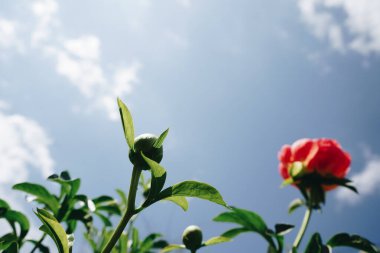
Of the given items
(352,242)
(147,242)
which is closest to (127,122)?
(352,242)

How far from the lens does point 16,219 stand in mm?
1428

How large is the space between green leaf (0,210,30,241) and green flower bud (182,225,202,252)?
0.66 m

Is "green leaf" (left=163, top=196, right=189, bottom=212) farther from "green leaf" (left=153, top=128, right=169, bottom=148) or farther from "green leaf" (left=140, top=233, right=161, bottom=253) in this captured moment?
"green leaf" (left=140, top=233, right=161, bottom=253)

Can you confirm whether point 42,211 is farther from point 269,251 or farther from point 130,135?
point 269,251

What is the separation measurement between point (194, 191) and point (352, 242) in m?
1.03

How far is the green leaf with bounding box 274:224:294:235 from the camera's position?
1506mm

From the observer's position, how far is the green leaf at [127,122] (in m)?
0.78

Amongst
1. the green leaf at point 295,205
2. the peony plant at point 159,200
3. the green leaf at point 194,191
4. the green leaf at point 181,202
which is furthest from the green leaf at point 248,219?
the green leaf at point 194,191

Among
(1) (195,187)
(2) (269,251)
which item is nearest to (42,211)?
(1) (195,187)

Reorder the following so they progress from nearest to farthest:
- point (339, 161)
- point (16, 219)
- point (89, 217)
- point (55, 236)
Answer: point (55, 236)
point (16, 219)
point (89, 217)
point (339, 161)

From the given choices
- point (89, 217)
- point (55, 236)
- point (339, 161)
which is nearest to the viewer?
point (55, 236)

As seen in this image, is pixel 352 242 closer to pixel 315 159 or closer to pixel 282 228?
pixel 282 228

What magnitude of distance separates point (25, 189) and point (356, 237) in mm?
1421

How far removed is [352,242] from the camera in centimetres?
148
